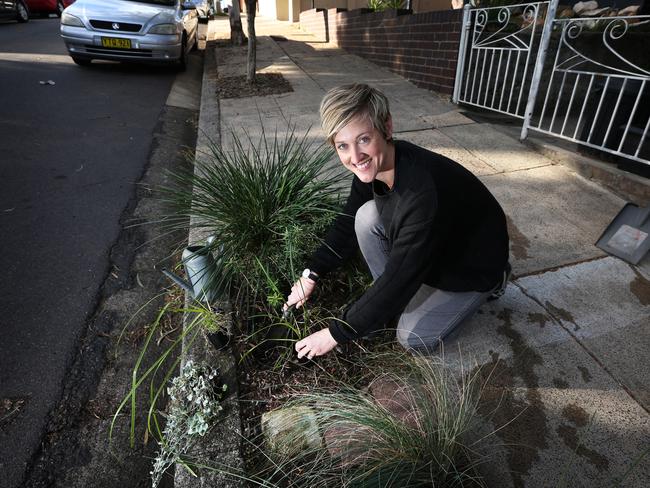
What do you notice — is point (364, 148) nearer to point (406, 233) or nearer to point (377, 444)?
point (406, 233)

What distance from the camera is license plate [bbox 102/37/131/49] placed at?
273 inches

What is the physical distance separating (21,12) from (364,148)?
19185 mm

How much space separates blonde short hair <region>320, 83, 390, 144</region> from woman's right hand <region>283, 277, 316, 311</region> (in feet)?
2.43

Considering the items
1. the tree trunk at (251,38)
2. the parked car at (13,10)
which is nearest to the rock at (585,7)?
the tree trunk at (251,38)

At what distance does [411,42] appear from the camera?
Result: 659 centimetres

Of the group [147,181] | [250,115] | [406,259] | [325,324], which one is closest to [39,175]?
[147,181]

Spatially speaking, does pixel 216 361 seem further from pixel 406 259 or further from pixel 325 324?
pixel 406 259

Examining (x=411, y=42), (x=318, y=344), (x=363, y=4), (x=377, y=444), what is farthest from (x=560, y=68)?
(x=363, y=4)

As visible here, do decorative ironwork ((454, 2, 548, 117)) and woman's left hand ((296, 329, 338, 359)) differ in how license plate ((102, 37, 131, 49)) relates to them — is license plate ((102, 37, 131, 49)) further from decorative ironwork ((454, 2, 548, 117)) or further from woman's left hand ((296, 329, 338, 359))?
woman's left hand ((296, 329, 338, 359))

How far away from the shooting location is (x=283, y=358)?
73.5 inches

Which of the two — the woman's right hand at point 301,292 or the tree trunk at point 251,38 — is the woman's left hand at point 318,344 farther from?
the tree trunk at point 251,38

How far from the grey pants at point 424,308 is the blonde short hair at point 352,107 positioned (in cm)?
50

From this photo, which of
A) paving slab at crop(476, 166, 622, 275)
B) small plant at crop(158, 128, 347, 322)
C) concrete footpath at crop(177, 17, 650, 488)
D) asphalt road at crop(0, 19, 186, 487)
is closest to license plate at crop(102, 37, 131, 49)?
asphalt road at crop(0, 19, 186, 487)

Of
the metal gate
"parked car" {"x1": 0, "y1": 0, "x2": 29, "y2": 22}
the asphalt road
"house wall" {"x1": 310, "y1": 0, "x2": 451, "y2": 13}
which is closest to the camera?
the asphalt road
